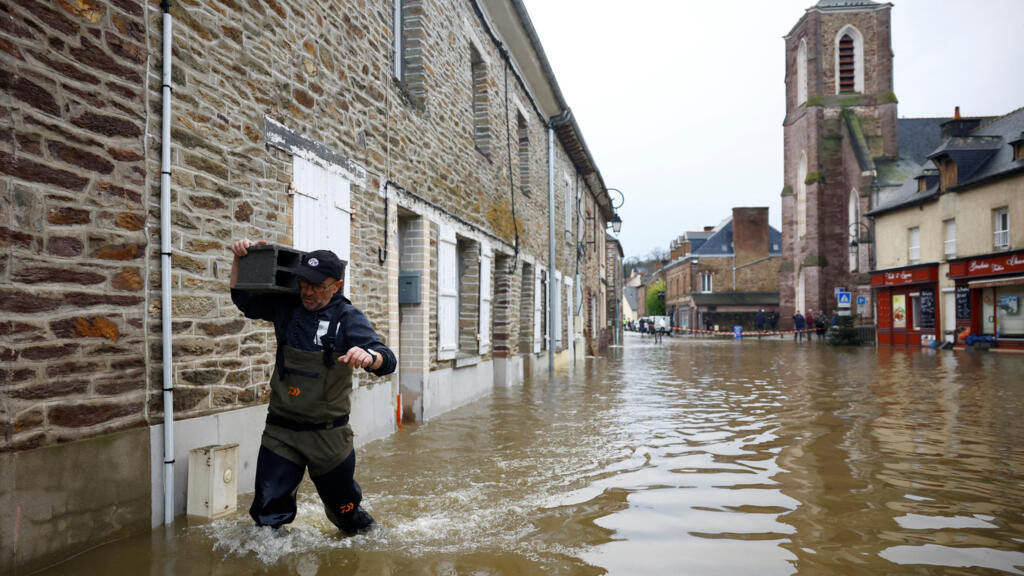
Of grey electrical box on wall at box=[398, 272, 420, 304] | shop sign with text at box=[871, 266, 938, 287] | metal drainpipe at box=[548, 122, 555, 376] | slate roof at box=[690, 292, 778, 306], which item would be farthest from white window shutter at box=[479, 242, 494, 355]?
slate roof at box=[690, 292, 778, 306]

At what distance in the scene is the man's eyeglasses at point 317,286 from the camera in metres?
3.24

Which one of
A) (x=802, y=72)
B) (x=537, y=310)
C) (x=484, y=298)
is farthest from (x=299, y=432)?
(x=802, y=72)

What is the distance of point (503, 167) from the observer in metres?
11.7

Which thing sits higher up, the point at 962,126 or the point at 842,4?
the point at 842,4

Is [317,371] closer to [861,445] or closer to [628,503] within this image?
[628,503]

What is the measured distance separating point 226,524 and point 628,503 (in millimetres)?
2395

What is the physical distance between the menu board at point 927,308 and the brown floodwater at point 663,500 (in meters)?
18.4

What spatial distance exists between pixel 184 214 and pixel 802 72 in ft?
131

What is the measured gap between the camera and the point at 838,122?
118 feet

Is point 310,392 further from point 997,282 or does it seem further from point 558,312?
point 997,282

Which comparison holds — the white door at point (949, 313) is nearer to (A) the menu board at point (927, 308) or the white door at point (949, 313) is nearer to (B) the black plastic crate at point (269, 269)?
(A) the menu board at point (927, 308)

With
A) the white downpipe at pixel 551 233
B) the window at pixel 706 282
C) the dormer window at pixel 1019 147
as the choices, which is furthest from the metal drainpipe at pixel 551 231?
the window at pixel 706 282

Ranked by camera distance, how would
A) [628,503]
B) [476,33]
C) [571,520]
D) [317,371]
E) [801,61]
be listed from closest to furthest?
[317,371] → [571,520] → [628,503] → [476,33] → [801,61]

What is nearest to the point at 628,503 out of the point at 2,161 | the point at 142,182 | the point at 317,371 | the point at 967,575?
the point at 967,575
